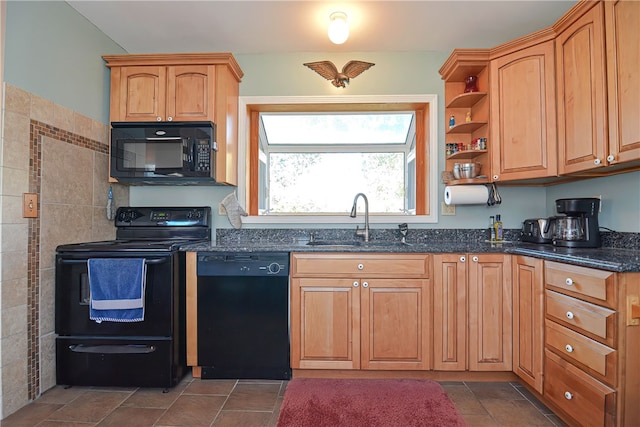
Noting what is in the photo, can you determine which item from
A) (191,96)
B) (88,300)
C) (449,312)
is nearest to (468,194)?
(449,312)

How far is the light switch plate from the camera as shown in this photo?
5.83 ft

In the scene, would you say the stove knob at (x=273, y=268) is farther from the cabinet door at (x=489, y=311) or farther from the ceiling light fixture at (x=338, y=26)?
the ceiling light fixture at (x=338, y=26)

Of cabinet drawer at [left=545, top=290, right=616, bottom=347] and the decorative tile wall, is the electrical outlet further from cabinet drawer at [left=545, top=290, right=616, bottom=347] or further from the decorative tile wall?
the decorative tile wall

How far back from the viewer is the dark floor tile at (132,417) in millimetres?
1666

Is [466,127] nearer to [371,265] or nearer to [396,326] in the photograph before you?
[371,265]

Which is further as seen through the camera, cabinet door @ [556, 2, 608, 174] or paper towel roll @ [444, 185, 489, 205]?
paper towel roll @ [444, 185, 489, 205]

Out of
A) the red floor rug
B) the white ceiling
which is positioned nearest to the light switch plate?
the white ceiling

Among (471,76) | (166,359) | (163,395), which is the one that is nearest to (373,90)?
(471,76)

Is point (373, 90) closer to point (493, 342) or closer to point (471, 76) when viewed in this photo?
point (471, 76)

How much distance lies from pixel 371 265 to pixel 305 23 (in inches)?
69.3

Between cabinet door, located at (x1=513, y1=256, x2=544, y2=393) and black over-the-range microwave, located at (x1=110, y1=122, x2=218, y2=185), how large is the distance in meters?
2.14

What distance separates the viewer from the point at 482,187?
2.45 metres

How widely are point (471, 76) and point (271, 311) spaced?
2.30m

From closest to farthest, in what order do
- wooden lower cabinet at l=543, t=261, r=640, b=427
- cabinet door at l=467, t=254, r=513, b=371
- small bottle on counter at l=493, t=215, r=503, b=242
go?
wooden lower cabinet at l=543, t=261, r=640, b=427 < cabinet door at l=467, t=254, r=513, b=371 < small bottle on counter at l=493, t=215, r=503, b=242
